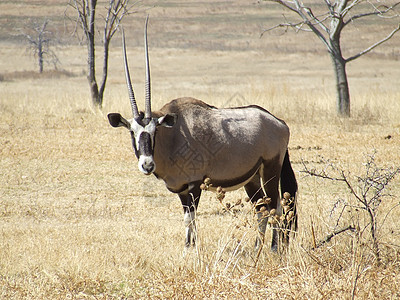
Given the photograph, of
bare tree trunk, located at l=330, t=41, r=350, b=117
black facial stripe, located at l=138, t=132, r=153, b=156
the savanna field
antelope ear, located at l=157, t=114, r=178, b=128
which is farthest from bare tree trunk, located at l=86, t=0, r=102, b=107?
black facial stripe, located at l=138, t=132, r=153, b=156

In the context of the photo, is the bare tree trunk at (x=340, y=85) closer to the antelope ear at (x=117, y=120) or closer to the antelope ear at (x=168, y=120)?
the antelope ear at (x=168, y=120)

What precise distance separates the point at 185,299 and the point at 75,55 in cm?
5089

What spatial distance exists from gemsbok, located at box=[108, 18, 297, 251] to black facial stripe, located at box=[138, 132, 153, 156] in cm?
1

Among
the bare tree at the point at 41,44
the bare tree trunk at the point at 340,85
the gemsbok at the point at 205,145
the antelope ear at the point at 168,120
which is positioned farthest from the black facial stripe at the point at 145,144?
the bare tree at the point at 41,44

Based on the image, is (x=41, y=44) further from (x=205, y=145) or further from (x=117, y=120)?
(x=205, y=145)

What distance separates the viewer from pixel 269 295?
458 cm

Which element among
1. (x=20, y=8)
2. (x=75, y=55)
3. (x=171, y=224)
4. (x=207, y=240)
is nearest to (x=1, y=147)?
(x=171, y=224)

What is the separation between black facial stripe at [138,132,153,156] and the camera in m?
5.52

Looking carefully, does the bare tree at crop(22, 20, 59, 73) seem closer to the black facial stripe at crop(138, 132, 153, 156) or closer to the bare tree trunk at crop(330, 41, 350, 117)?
the bare tree trunk at crop(330, 41, 350, 117)

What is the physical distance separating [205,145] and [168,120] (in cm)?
50

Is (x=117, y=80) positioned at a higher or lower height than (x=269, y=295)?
lower

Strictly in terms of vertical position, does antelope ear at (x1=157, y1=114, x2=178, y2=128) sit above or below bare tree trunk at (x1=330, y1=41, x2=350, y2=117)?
above

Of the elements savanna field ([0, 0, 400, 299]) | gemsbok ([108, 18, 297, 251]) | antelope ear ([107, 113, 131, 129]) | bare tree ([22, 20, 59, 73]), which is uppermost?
antelope ear ([107, 113, 131, 129])

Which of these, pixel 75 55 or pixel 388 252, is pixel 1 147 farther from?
pixel 75 55
